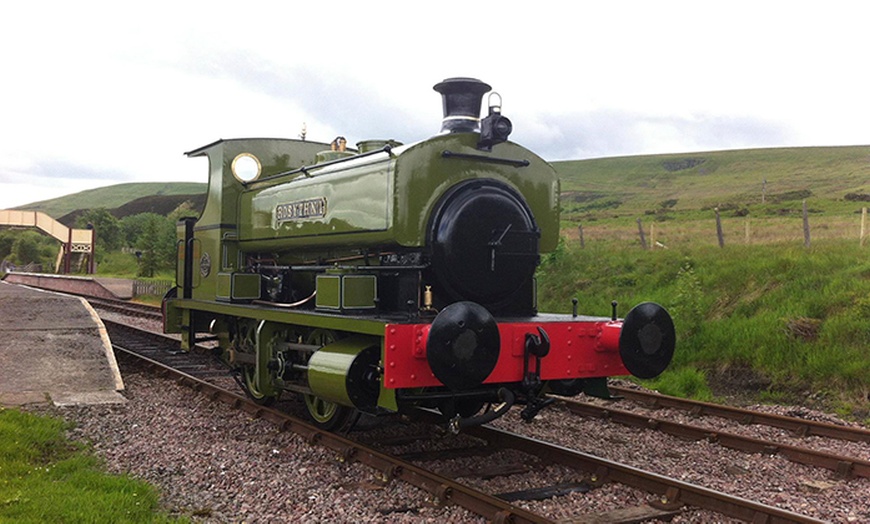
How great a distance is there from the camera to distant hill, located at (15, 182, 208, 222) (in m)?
125

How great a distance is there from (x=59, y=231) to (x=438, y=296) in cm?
5139

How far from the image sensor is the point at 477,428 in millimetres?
6570

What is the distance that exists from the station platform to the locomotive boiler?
96.3 inches

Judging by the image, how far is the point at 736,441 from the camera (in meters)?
6.38

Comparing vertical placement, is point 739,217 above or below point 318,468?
above

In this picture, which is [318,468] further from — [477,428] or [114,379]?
[114,379]

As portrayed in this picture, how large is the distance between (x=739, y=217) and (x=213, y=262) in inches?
994

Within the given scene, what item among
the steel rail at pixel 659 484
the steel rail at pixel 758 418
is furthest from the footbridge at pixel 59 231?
the steel rail at pixel 659 484

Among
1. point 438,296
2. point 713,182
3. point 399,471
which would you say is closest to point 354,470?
point 399,471

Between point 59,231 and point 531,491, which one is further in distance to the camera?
point 59,231

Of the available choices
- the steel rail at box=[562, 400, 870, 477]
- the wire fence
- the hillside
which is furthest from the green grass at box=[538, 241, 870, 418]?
the hillside

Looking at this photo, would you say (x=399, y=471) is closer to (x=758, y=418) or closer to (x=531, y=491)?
(x=531, y=491)

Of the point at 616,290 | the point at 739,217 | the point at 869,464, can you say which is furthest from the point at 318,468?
the point at 739,217

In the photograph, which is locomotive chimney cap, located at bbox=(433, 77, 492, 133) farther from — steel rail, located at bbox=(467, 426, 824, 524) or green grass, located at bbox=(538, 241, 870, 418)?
green grass, located at bbox=(538, 241, 870, 418)
